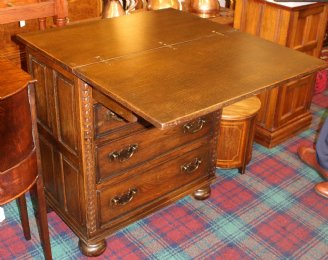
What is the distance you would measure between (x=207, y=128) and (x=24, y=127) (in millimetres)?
1098

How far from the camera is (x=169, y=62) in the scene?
1.93 meters

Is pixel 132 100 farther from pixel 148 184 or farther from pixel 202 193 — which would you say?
pixel 202 193

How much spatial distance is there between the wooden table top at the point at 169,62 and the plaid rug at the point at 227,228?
3.50 feet

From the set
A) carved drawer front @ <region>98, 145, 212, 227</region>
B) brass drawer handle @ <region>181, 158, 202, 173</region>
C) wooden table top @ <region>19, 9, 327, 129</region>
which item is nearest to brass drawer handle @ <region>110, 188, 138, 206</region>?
carved drawer front @ <region>98, 145, 212, 227</region>

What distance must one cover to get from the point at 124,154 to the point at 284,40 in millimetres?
1588

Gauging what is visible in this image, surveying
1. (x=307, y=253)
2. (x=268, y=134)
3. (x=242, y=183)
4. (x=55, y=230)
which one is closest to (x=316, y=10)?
(x=268, y=134)

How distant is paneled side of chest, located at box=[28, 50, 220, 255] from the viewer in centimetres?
200

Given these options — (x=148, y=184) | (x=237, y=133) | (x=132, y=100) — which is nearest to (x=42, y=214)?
(x=148, y=184)

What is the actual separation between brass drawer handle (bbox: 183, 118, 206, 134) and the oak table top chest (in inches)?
0.4

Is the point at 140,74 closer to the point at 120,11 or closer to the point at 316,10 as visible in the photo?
the point at 120,11

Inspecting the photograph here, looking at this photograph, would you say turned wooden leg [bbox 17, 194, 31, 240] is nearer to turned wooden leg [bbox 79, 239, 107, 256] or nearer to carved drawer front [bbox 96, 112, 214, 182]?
turned wooden leg [bbox 79, 239, 107, 256]

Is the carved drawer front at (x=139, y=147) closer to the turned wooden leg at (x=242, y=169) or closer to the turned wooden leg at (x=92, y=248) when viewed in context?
the turned wooden leg at (x=92, y=248)

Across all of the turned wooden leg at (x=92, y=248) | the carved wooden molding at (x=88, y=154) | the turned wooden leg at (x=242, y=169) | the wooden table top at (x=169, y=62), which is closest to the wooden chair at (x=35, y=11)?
the wooden table top at (x=169, y=62)

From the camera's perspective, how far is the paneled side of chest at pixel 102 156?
6.55ft
